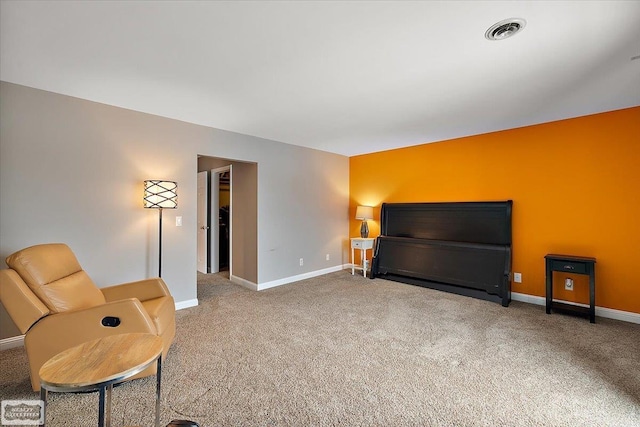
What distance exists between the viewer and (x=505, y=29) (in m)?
1.76

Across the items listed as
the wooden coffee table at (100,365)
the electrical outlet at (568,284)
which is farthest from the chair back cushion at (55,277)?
the electrical outlet at (568,284)

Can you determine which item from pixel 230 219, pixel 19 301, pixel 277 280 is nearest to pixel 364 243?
pixel 277 280

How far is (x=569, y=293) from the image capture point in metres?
3.44

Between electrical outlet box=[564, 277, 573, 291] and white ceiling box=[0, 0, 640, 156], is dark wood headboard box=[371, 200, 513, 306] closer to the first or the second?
electrical outlet box=[564, 277, 573, 291]

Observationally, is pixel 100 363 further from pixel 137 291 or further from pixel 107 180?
pixel 107 180

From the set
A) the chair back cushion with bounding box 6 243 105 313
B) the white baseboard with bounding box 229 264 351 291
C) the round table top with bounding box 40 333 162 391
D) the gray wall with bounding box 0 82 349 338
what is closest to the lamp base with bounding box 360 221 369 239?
the white baseboard with bounding box 229 264 351 291

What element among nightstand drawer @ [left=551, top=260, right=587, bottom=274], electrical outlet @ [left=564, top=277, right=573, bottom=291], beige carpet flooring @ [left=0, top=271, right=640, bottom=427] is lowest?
beige carpet flooring @ [left=0, top=271, right=640, bottom=427]

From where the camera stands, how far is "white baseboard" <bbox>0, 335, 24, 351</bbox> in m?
2.45

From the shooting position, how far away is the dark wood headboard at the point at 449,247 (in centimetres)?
379

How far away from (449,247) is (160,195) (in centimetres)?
383

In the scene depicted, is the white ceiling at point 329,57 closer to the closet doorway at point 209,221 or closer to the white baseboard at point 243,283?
the closet doorway at point 209,221

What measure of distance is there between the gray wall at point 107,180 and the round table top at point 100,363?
2.05 metres

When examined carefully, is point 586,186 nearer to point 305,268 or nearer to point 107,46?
point 305,268

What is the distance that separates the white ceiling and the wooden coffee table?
1.75 metres
